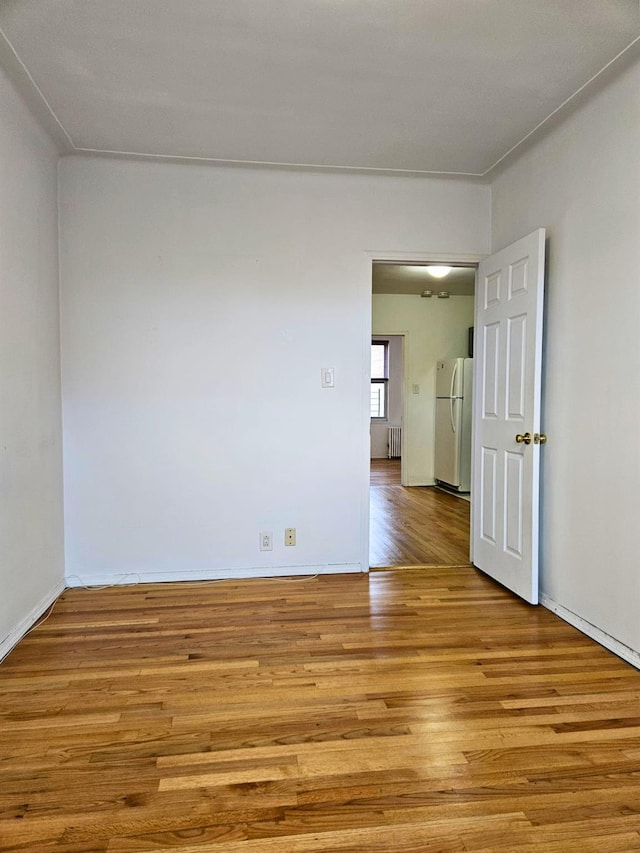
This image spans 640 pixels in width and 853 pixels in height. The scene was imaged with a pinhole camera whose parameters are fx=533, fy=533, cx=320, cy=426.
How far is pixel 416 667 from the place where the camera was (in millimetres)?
2242

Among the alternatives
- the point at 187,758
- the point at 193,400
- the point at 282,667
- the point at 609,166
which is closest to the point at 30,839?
the point at 187,758

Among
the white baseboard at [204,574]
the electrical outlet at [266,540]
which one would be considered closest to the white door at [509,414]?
the white baseboard at [204,574]

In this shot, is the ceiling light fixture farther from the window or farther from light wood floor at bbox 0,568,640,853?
the window

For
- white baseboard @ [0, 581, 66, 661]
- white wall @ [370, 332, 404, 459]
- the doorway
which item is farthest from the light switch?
white wall @ [370, 332, 404, 459]

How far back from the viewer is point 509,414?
312 cm

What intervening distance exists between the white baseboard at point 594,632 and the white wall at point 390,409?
6925 mm

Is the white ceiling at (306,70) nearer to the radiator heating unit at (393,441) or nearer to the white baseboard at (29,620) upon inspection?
the white baseboard at (29,620)

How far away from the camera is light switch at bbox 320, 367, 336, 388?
3.41 meters

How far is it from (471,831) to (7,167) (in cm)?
305

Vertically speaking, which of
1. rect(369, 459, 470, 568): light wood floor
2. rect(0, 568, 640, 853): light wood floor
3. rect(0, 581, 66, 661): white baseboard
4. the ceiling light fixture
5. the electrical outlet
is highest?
the ceiling light fixture

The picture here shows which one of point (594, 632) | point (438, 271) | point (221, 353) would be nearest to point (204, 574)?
point (221, 353)

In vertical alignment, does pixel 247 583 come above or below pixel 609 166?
below

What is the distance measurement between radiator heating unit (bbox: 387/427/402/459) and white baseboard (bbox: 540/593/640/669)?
6.89 metres

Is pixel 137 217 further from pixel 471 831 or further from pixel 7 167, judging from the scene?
pixel 471 831
